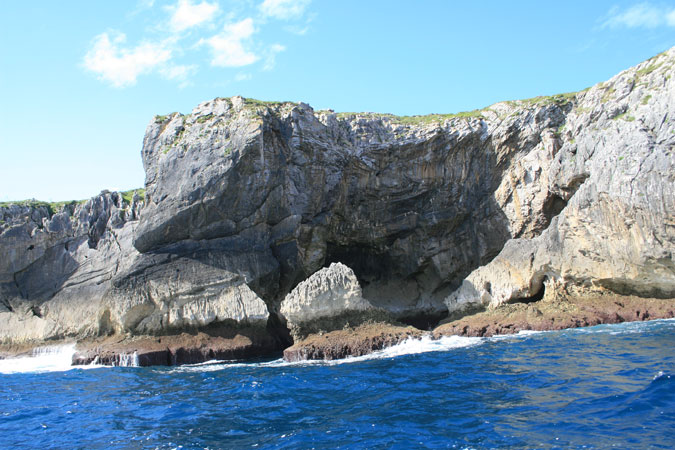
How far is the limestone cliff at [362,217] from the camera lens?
22.2m

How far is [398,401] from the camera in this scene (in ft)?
39.9

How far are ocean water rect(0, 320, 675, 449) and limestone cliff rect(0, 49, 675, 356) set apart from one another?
5.12 metres

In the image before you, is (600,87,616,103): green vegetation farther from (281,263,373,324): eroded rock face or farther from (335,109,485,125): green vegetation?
(281,263,373,324): eroded rock face

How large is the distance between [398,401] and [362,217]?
18.4 metres

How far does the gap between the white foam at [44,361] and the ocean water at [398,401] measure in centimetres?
429

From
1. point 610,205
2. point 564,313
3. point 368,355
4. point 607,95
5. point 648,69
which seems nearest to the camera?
point 368,355

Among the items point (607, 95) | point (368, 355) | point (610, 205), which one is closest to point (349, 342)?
point (368, 355)

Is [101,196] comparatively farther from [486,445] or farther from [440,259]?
[486,445]

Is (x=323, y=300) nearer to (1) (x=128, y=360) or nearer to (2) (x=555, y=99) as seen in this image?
(1) (x=128, y=360)

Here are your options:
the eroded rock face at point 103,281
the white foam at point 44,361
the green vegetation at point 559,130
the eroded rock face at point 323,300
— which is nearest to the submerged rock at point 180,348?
the eroded rock face at point 103,281

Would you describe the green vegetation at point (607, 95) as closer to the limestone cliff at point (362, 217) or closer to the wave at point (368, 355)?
the limestone cliff at point (362, 217)

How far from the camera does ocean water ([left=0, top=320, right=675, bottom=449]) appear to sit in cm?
933

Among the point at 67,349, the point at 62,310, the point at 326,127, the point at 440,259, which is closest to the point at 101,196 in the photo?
the point at 62,310

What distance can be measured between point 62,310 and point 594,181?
2770 cm
